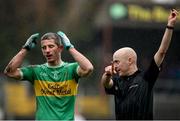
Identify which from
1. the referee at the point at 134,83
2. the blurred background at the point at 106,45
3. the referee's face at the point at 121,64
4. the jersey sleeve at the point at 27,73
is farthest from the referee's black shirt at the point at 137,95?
the blurred background at the point at 106,45

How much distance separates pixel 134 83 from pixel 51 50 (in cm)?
130

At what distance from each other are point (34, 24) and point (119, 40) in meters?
10.2

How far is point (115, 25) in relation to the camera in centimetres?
3062

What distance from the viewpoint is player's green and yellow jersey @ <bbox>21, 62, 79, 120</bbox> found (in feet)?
40.0

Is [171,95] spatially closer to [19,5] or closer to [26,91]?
[26,91]

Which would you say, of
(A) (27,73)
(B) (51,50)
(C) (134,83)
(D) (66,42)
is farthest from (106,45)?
(C) (134,83)

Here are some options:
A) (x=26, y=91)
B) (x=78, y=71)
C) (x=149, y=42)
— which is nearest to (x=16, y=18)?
(x=26, y=91)

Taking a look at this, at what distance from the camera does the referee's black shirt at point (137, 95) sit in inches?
444

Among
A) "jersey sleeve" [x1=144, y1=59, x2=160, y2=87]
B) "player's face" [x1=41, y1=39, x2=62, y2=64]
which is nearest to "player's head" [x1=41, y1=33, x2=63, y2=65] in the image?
"player's face" [x1=41, y1=39, x2=62, y2=64]

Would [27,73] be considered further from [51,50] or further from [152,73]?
[152,73]

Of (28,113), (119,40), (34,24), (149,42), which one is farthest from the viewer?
(34,24)

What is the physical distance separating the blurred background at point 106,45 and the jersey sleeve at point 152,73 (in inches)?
519

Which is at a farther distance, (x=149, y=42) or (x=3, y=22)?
(x=3, y=22)

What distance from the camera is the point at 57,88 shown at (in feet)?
40.2
